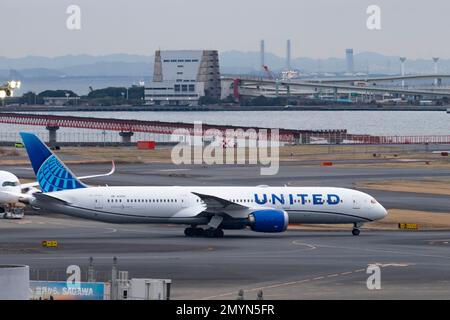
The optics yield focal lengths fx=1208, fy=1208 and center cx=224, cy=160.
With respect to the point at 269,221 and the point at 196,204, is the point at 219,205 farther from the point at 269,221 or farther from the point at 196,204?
the point at 269,221

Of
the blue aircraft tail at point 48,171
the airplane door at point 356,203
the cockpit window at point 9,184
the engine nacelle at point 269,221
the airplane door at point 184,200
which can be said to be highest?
the blue aircraft tail at point 48,171

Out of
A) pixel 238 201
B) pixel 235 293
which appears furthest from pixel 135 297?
pixel 238 201

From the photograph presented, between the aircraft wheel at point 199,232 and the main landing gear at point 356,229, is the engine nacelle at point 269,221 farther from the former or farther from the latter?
the main landing gear at point 356,229

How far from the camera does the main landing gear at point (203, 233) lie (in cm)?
7044

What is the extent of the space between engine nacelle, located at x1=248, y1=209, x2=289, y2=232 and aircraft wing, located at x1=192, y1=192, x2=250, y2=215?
1290mm

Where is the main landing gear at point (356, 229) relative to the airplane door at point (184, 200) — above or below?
below

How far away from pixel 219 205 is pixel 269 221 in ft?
10.4

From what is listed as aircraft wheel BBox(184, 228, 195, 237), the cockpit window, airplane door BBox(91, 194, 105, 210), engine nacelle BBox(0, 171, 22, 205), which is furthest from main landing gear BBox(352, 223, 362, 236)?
the cockpit window

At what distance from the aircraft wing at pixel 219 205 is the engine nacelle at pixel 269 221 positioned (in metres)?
1.29

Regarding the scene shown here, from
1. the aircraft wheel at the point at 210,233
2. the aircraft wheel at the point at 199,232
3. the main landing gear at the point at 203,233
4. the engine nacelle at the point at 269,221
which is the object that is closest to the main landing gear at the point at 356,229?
the engine nacelle at the point at 269,221

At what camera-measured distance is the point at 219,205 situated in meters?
70.1

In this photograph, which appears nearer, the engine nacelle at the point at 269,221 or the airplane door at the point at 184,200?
the engine nacelle at the point at 269,221

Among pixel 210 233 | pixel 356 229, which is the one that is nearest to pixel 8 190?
pixel 210 233
